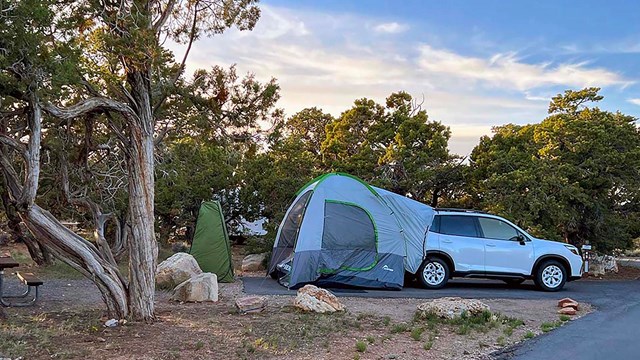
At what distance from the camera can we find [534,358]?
600cm

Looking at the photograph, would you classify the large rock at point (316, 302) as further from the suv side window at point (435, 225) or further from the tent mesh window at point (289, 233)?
the suv side window at point (435, 225)

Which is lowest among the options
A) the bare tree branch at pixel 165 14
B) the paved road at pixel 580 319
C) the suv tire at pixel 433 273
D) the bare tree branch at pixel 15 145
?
the paved road at pixel 580 319

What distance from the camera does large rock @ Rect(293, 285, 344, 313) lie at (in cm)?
811

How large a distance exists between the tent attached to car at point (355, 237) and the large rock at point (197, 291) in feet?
6.61

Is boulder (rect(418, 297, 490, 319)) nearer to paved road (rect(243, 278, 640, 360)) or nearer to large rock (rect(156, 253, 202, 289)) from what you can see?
paved road (rect(243, 278, 640, 360))

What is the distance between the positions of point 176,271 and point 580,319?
293 inches

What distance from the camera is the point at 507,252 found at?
38.1ft

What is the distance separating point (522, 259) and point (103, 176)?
27.9ft

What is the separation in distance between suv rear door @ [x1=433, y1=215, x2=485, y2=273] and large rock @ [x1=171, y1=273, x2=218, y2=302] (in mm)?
4990

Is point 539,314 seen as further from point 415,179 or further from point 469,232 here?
point 415,179

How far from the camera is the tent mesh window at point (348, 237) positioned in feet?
37.0

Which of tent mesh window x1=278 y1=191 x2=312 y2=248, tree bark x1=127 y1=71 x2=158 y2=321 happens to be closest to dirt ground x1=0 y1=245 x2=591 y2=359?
tree bark x1=127 y1=71 x2=158 y2=321

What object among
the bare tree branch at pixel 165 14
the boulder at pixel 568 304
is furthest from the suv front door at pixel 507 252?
the bare tree branch at pixel 165 14

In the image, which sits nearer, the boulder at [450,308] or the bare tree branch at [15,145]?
the bare tree branch at [15,145]
